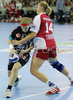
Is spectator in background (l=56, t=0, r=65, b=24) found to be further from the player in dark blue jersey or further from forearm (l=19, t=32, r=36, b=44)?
forearm (l=19, t=32, r=36, b=44)

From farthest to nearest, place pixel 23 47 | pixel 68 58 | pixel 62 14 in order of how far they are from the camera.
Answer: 1. pixel 62 14
2. pixel 68 58
3. pixel 23 47

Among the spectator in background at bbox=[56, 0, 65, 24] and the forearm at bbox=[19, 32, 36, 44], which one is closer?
the forearm at bbox=[19, 32, 36, 44]

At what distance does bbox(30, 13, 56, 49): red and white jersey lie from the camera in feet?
13.4

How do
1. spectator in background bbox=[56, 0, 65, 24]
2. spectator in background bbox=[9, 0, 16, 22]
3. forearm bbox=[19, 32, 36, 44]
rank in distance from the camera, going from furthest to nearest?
spectator in background bbox=[9, 0, 16, 22] < spectator in background bbox=[56, 0, 65, 24] < forearm bbox=[19, 32, 36, 44]

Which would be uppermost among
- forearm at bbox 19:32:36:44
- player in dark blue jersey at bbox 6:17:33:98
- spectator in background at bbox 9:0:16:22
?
forearm at bbox 19:32:36:44

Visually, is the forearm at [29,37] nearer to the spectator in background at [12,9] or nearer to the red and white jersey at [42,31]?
the red and white jersey at [42,31]

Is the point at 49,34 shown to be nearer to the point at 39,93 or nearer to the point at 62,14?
the point at 39,93

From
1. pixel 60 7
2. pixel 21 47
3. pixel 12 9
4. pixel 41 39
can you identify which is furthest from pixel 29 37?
pixel 12 9

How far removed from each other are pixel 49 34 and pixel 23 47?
54 cm

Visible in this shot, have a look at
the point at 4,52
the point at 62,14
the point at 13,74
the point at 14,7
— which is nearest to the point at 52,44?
the point at 13,74

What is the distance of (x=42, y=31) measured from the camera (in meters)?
4.15

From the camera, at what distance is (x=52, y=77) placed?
207 inches

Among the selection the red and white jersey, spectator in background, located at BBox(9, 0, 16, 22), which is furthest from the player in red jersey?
spectator in background, located at BBox(9, 0, 16, 22)

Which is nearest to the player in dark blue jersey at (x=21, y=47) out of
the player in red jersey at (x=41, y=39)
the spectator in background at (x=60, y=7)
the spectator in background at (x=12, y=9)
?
the player in red jersey at (x=41, y=39)
